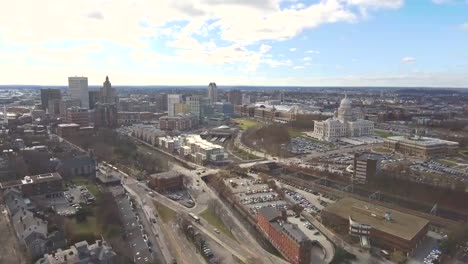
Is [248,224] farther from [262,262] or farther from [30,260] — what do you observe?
[30,260]

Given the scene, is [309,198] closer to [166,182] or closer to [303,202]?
[303,202]

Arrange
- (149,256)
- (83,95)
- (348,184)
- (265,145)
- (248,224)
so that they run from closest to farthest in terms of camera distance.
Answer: (149,256) → (248,224) → (348,184) → (265,145) → (83,95)

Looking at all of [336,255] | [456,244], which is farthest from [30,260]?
[456,244]

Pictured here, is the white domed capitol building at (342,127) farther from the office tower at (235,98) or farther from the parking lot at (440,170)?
the office tower at (235,98)

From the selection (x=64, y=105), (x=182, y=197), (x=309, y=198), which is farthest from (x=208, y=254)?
(x=64, y=105)

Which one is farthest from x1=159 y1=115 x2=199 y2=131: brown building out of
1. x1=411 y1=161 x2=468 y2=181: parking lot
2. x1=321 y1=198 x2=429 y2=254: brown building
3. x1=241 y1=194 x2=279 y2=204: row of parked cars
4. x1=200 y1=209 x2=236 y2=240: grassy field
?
x1=321 y1=198 x2=429 y2=254: brown building

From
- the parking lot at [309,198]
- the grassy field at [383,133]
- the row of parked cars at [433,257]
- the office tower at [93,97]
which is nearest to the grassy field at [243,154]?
the parking lot at [309,198]

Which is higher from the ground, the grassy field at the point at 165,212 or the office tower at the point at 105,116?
the office tower at the point at 105,116
